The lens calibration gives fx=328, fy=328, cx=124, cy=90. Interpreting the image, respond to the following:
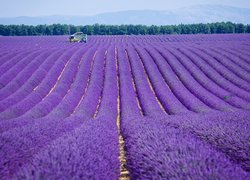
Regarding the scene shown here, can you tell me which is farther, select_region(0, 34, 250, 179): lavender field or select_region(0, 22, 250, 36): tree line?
select_region(0, 22, 250, 36): tree line

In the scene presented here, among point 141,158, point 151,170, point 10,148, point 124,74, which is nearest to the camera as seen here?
point 151,170

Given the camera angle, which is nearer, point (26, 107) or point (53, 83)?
point (26, 107)

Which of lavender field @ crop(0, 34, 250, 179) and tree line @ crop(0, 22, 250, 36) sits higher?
tree line @ crop(0, 22, 250, 36)

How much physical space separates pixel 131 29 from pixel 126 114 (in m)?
84.5

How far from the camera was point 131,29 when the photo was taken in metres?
98.9

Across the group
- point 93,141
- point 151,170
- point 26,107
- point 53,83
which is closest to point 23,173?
point 151,170

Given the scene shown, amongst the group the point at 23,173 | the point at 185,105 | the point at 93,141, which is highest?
the point at 23,173

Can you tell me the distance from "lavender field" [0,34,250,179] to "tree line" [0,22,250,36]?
61157mm

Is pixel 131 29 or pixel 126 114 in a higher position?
pixel 131 29

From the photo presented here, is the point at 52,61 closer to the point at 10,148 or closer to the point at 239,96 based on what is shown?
the point at 239,96

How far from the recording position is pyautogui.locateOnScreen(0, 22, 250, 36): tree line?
9459 centimetres

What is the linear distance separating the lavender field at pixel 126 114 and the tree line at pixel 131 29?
61.2 meters

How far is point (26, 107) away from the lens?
1866 cm

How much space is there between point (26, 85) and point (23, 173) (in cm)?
1958
